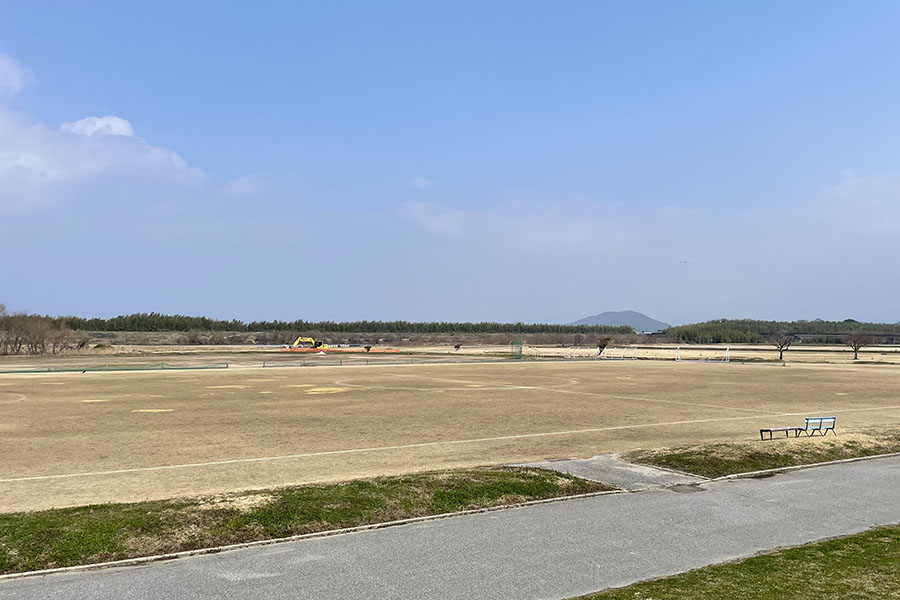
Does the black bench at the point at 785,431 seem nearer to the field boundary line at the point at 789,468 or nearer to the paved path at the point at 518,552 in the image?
the field boundary line at the point at 789,468

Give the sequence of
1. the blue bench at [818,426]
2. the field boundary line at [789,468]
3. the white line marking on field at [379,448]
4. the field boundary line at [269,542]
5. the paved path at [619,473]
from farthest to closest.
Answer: the blue bench at [818,426] < the white line marking on field at [379,448] < the field boundary line at [789,468] < the paved path at [619,473] < the field boundary line at [269,542]

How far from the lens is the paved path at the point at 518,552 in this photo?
9.46m

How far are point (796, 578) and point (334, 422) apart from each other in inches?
910

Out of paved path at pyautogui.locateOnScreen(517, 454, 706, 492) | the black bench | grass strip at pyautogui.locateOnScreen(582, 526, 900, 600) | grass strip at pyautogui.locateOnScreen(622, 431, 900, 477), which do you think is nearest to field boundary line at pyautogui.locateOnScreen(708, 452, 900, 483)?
grass strip at pyautogui.locateOnScreen(622, 431, 900, 477)

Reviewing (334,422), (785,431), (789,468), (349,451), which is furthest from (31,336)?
(789,468)

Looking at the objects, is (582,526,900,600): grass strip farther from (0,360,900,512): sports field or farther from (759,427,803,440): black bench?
(759,427,803,440): black bench

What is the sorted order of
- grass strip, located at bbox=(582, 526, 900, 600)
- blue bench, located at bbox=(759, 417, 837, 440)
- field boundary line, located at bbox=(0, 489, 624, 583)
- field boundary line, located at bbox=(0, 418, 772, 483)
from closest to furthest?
grass strip, located at bbox=(582, 526, 900, 600), field boundary line, located at bbox=(0, 489, 624, 583), field boundary line, located at bbox=(0, 418, 772, 483), blue bench, located at bbox=(759, 417, 837, 440)

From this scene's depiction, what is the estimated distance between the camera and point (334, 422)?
30.5 m

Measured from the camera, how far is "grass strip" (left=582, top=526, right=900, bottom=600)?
895cm

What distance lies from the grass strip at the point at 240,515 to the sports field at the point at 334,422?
2975 millimetres

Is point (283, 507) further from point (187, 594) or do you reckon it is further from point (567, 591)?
point (567, 591)

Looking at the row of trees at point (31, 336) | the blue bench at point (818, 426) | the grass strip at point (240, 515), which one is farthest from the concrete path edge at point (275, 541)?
the row of trees at point (31, 336)

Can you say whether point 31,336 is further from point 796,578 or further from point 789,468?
point 796,578

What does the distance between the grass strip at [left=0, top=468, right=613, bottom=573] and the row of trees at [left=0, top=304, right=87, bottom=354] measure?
12521cm
